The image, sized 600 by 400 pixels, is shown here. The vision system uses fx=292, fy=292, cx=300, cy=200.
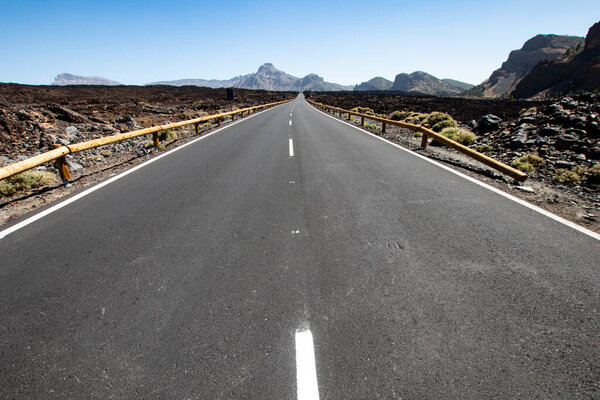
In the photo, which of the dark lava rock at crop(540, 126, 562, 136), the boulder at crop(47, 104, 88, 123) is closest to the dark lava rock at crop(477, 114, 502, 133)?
the dark lava rock at crop(540, 126, 562, 136)

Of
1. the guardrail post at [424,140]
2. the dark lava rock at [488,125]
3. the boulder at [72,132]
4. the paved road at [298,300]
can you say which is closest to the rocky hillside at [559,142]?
the dark lava rock at [488,125]

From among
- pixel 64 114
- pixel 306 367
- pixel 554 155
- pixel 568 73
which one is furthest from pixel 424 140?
pixel 568 73

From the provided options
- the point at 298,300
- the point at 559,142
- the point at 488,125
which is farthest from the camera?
the point at 488,125

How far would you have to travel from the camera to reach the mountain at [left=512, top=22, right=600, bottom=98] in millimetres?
119031

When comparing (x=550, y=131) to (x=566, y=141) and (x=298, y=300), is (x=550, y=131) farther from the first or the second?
(x=298, y=300)

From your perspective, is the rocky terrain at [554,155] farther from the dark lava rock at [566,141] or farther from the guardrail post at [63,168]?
the guardrail post at [63,168]

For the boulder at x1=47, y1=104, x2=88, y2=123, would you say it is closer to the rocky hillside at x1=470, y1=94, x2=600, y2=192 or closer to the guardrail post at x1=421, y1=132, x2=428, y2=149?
the guardrail post at x1=421, y1=132, x2=428, y2=149

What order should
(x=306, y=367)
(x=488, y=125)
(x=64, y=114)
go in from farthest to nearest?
(x=64, y=114)
(x=488, y=125)
(x=306, y=367)

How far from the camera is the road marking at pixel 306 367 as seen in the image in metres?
1.91

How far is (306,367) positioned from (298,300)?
73 cm

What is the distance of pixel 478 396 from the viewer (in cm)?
191

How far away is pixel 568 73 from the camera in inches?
5123

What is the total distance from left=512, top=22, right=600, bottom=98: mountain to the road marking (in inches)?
6301

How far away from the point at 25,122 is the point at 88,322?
13.2 meters
